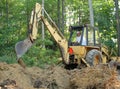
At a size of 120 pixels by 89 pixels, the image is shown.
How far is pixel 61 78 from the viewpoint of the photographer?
27.8 ft

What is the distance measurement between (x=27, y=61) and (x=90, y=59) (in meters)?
3.42

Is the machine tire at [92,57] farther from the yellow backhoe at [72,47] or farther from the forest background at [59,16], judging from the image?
the forest background at [59,16]

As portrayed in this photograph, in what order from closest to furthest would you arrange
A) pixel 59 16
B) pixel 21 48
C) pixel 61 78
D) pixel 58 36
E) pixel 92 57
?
1. pixel 61 78
2. pixel 21 48
3. pixel 58 36
4. pixel 92 57
5. pixel 59 16

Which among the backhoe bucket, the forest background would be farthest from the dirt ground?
the forest background

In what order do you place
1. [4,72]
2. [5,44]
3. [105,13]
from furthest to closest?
[105,13], [5,44], [4,72]

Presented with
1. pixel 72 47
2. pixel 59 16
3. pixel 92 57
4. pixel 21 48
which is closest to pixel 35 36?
pixel 21 48

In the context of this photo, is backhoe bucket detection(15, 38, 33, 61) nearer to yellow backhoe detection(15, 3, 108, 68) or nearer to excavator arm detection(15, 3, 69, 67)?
excavator arm detection(15, 3, 69, 67)

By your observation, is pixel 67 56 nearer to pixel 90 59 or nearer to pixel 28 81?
pixel 90 59

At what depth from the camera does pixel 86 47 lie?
570 inches

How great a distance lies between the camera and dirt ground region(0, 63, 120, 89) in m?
7.54

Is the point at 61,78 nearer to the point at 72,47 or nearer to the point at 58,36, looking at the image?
the point at 58,36

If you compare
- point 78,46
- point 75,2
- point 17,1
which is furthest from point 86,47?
point 75,2

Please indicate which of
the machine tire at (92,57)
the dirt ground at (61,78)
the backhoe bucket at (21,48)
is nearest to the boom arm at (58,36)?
the machine tire at (92,57)

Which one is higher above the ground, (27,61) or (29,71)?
(29,71)
